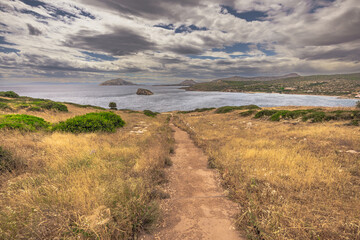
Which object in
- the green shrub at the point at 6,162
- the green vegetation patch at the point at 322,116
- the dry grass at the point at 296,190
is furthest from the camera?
the green vegetation patch at the point at 322,116

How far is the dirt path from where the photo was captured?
3.35 metres

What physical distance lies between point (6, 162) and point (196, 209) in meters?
6.79

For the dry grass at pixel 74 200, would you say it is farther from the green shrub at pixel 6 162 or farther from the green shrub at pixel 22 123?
the green shrub at pixel 22 123

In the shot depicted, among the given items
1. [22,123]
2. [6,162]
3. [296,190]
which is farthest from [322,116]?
[22,123]

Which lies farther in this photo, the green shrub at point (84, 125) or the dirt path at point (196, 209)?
the green shrub at point (84, 125)

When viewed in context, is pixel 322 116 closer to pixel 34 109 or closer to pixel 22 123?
pixel 22 123

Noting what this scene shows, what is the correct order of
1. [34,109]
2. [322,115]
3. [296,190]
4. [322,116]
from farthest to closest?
[34,109] → [322,115] → [322,116] → [296,190]

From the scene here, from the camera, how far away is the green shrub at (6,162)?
4914 millimetres

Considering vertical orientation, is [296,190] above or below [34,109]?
below

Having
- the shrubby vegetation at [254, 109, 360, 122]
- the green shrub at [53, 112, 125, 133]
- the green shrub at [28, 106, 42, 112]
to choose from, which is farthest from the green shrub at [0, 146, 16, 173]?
the shrubby vegetation at [254, 109, 360, 122]

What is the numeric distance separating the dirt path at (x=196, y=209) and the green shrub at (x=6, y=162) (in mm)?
5634

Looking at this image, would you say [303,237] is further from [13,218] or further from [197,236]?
[13,218]

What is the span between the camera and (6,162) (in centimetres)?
501

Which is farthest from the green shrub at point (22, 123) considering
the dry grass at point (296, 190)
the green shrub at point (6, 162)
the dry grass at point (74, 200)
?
the dry grass at point (296, 190)
